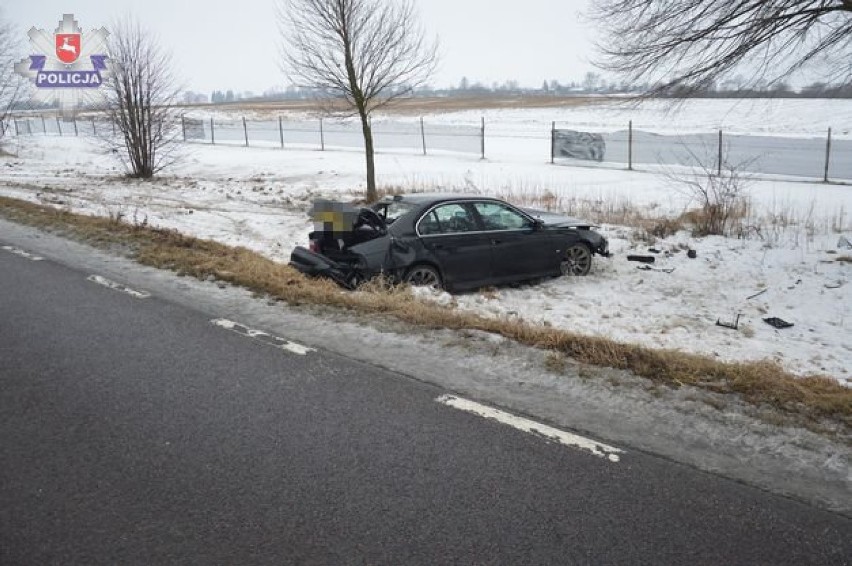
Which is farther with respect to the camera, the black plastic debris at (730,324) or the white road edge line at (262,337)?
the black plastic debris at (730,324)

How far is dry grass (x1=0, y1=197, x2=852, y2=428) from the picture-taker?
4527mm

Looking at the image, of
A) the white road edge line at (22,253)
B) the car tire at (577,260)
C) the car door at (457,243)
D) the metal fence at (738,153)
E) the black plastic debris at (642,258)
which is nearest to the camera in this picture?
the car door at (457,243)

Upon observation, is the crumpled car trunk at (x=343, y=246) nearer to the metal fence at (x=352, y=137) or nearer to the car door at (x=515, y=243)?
the car door at (x=515, y=243)

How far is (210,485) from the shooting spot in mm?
3455

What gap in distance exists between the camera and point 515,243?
30.4 feet

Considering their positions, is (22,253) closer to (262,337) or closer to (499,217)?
(262,337)

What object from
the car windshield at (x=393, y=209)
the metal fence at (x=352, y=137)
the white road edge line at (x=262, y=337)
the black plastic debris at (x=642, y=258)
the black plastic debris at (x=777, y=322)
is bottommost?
the black plastic debris at (x=777, y=322)

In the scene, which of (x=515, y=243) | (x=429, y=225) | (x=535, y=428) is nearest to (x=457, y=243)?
(x=429, y=225)

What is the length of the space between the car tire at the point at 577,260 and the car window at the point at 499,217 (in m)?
1.00

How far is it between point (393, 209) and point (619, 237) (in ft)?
18.5

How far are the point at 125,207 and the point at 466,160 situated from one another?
603 inches

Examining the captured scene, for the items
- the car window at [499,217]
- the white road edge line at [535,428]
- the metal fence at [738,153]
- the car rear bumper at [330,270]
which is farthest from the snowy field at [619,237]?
the white road edge line at [535,428]

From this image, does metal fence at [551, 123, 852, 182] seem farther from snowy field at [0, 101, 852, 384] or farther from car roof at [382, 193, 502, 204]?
Result: car roof at [382, 193, 502, 204]

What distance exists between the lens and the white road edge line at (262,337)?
18.4ft
